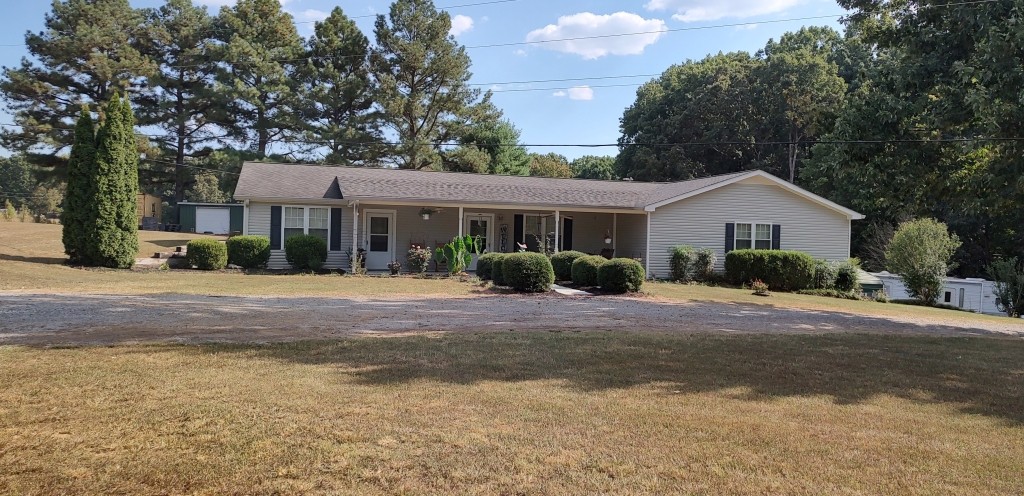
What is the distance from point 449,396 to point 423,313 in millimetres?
5726

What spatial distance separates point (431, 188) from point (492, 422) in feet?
57.8

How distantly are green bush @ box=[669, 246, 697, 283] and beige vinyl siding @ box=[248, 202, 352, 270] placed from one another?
10488mm

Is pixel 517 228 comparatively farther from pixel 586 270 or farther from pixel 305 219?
pixel 305 219

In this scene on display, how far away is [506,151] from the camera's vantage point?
4003 centimetres

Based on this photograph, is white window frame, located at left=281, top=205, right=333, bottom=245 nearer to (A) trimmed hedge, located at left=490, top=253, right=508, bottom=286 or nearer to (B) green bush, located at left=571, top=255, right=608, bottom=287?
(A) trimmed hedge, located at left=490, top=253, right=508, bottom=286

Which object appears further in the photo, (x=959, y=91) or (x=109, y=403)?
(x=959, y=91)

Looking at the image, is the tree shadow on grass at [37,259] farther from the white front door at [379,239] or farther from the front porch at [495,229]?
the white front door at [379,239]

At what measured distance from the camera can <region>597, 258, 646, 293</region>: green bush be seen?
15055 mm

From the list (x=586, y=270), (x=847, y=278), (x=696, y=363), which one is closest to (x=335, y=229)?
(x=586, y=270)

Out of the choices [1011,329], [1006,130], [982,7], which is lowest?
[1011,329]

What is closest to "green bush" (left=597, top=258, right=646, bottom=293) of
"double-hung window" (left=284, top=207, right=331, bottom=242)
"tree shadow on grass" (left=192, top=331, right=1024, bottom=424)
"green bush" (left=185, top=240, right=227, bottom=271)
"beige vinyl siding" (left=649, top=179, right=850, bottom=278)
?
"beige vinyl siding" (left=649, top=179, right=850, bottom=278)

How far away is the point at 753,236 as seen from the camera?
21.6m

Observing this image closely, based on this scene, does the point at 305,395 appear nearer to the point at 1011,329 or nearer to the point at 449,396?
the point at 449,396

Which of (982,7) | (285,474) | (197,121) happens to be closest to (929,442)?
(285,474)
